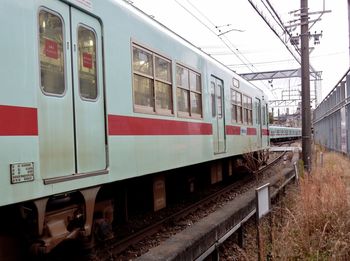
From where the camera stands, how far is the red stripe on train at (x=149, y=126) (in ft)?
16.8

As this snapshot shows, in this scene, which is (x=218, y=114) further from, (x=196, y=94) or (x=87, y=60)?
(x=87, y=60)

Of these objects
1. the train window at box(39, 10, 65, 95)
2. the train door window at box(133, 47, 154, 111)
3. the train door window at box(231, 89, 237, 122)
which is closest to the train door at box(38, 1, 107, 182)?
the train window at box(39, 10, 65, 95)

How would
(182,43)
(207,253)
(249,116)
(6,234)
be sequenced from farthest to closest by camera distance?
1. (249,116)
2. (182,43)
3. (207,253)
4. (6,234)

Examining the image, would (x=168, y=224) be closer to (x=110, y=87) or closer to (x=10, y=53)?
(x=110, y=87)

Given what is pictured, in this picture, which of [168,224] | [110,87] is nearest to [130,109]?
[110,87]

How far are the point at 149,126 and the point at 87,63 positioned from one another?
64.7 inches

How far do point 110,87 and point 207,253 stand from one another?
7.10 ft

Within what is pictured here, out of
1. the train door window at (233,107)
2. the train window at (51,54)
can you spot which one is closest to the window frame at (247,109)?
the train door window at (233,107)

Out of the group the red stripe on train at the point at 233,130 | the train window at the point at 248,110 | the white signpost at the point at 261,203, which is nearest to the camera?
the white signpost at the point at 261,203

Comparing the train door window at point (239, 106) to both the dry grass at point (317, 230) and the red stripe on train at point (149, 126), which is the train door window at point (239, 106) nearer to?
the red stripe on train at point (149, 126)

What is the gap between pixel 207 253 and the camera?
4816 millimetres

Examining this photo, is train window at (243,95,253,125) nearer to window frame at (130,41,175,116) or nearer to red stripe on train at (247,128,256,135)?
red stripe on train at (247,128,256,135)

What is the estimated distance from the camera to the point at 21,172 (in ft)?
11.9

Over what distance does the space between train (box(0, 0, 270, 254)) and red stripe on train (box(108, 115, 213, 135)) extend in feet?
0.06
